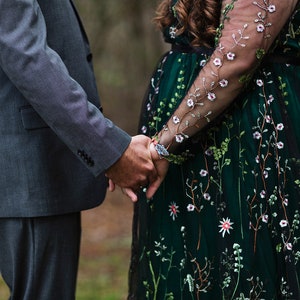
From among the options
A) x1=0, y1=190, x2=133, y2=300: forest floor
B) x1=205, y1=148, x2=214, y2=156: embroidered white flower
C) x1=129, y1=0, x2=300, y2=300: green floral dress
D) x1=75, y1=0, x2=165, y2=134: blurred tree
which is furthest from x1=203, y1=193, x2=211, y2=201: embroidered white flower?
x1=75, y1=0, x2=165, y2=134: blurred tree

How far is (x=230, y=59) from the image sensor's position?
2365 millimetres

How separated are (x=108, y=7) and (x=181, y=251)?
23.7 feet

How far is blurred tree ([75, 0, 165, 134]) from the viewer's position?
9.57 metres

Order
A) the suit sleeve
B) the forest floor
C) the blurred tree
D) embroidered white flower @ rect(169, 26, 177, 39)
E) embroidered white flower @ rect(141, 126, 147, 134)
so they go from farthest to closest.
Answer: the blurred tree, the forest floor, embroidered white flower @ rect(141, 126, 147, 134), embroidered white flower @ rect(169, 26, 177, 39), the suit sleeve

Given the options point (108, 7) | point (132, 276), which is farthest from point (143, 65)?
point (132, 276)

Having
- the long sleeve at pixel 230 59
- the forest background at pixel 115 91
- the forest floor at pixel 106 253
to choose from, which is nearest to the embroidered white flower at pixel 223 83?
the long sleeve at pixel 230 59

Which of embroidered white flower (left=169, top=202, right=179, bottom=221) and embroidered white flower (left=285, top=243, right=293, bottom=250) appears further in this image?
embroidered white flower (left=169, top=202, right=179, bottom=221)

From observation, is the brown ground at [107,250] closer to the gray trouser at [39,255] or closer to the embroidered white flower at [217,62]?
the gray trouser at [39,255]

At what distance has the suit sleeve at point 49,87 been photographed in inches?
89.2

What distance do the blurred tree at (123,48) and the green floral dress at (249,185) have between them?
5.98 meters

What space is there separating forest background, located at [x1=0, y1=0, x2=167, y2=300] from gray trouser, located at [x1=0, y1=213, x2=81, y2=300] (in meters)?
2.31

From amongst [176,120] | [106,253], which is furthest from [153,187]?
[106,253]

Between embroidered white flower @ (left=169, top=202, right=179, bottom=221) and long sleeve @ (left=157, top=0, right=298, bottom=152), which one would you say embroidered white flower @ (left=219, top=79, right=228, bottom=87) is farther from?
embroidered white flower @ (left=169, top=202, right=179, bottom=221)

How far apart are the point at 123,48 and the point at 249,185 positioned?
29.0ft
